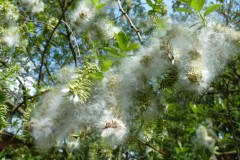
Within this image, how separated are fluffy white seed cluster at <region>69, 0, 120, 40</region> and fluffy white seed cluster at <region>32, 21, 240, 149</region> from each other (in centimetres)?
86

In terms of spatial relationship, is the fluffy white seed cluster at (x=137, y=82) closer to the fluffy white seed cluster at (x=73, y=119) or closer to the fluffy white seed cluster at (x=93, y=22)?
the fluffy white seed cluster at (x=73, y=119)

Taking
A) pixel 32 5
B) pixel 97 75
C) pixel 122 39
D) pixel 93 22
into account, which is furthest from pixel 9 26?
pixel 97 75

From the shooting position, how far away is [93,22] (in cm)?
214

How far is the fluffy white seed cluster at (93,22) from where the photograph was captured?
6.91 ft

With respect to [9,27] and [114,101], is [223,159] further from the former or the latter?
[114,101]

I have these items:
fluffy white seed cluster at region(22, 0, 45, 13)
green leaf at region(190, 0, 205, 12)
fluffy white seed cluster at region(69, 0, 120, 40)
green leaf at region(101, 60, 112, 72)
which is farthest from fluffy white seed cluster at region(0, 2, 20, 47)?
green leaf at region(190, 0, 205, 12)

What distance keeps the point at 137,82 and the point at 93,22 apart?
40.7 inches

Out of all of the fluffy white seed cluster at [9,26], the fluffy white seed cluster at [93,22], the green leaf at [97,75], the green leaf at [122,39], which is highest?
the fluffy white seed cluster at [9,26]

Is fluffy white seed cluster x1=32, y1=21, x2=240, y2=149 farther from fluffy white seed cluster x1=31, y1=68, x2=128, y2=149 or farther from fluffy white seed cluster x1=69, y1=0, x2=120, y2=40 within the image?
fluffy white seed cluster x1=69, y1=0, x2=120, y2=40

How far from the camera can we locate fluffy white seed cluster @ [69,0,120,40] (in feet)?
6.91

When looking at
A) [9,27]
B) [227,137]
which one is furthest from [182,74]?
[227,137]

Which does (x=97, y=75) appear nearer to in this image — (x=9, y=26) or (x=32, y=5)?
(x=9, y=26)

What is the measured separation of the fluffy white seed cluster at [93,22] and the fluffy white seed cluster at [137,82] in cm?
86

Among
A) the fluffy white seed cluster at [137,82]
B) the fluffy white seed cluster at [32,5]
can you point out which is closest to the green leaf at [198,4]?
the fluffy white seed cluster at [137,82]
